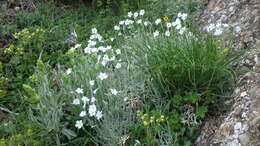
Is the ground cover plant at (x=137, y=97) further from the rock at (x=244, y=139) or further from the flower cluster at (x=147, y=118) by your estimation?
the rock at (x=244, y=139)

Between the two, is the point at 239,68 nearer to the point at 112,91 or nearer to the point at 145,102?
the point at 145,102

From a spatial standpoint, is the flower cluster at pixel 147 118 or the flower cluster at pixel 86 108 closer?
the flower cluster at pixel 147 118

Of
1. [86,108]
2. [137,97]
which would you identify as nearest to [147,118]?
[137,97]

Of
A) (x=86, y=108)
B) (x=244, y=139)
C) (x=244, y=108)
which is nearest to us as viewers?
(x=244, y=139)

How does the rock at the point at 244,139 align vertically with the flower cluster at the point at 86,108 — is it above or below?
below

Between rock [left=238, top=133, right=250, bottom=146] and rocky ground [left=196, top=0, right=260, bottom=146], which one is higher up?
rocky ground [left=196, top=0, right=260, bottom=146]

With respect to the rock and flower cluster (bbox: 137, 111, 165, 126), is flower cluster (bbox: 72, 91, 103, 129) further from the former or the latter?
the rock

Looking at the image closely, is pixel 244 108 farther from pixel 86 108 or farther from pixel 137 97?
pixel 86 108

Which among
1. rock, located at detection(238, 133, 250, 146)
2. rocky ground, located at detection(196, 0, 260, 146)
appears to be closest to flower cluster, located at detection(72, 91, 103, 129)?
rocky ground, located at detection(196, 0, 260, 146)

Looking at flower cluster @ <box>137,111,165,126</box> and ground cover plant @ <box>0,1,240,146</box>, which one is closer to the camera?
flower cluster @ <box>137,111,165,126</box>

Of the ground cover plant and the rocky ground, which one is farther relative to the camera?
the ground cover plant

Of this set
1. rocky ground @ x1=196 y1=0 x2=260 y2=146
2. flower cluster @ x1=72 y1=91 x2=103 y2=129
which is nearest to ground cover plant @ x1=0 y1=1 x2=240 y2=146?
flower cluster @ x1=72 y1=91 x2=103 y2=129

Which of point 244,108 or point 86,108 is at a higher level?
point 86,108

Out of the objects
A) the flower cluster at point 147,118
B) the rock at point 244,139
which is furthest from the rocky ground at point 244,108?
the flower cluster at point 147,118
